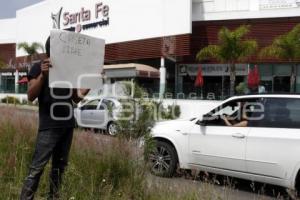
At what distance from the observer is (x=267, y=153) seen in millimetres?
7293

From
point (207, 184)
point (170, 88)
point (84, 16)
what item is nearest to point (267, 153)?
point (207, 184)

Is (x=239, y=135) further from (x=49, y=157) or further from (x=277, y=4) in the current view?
(x=277, y=4)

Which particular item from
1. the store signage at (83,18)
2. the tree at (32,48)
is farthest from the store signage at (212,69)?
the tree at (32,48)

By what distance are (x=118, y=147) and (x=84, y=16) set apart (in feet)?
112

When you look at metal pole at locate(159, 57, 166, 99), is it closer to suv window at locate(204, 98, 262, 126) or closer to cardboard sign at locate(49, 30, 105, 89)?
suv window at locate(204, 98, 262, 126)

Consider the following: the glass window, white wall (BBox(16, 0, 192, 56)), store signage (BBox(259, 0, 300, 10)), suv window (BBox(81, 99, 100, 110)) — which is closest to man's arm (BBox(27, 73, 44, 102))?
suv window (BBox(81, 99, 100, 110))

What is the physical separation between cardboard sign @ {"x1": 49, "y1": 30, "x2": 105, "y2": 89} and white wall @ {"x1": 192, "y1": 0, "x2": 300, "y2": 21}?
949 inches

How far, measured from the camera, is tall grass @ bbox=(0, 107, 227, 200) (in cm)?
507

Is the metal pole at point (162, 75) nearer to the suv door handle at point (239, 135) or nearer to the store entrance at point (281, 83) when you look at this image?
the store entrance at point (281, 83)

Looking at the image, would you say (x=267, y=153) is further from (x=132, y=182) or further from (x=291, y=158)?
(x=132, y=182)

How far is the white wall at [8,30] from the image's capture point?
52.3 meters

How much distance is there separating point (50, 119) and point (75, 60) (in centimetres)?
69

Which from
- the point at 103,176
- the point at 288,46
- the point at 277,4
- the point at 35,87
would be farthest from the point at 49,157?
the point at 277,4

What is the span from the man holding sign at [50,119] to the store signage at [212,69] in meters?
24.7
